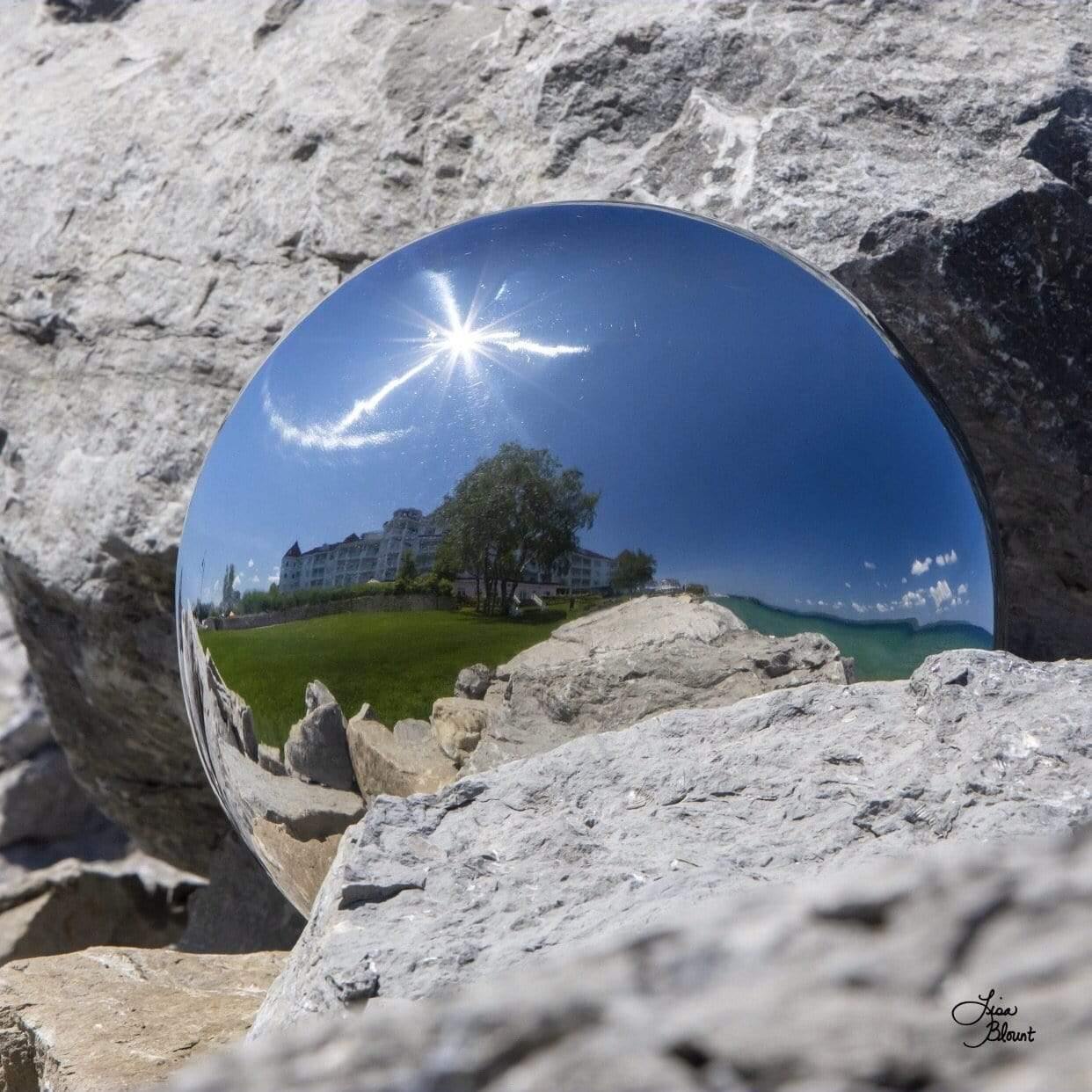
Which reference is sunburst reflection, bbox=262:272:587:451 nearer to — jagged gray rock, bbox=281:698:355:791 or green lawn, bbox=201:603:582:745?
green lawn, bbox=201:603:582:745

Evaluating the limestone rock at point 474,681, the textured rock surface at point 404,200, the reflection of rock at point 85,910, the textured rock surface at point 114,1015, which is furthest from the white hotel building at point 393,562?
the reflection of rock at point 85,910

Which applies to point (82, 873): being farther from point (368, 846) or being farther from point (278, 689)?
point (368, 846)

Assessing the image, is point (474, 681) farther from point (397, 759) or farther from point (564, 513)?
point (564, 513)

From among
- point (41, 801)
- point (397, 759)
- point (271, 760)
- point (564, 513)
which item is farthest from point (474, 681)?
point (41, 801)

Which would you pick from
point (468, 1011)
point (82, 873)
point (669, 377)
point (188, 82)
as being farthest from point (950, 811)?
point (82, 873)

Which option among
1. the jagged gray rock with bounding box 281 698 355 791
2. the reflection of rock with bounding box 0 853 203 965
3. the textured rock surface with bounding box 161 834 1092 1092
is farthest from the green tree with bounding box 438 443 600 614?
the reflection of rock with bounding box 0 853 203 965

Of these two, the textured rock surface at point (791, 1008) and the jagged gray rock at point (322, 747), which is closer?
the textured rock surface at point (791, 1008)
